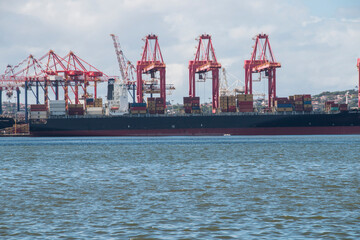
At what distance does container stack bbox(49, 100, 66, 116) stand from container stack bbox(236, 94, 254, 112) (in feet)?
141

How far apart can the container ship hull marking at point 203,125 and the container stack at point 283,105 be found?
2559mm

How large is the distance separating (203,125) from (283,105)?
1894cm

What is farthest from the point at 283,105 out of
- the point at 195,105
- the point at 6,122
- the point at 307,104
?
the point at 6,122

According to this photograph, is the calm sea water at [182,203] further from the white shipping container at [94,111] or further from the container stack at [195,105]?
the white shipping container at [94,111]

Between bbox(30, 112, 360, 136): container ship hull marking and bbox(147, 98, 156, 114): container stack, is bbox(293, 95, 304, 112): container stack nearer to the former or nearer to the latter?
bbox(30, 112, 360, 136): container ship hull marking

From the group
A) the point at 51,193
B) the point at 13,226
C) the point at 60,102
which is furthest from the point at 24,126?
the point at 13,226

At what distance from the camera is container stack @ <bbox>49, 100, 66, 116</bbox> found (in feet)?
432

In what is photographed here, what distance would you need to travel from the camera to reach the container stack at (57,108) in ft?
432

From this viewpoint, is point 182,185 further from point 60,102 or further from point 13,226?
point 60,102

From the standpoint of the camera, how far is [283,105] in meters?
123

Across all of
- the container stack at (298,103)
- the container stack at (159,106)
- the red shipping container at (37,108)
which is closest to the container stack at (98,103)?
the red shipping container at (37,108)

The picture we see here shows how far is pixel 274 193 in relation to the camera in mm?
28578

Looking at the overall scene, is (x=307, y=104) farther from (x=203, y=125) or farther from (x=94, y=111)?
(x=94, y=111)

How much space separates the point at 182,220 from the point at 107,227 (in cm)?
311
